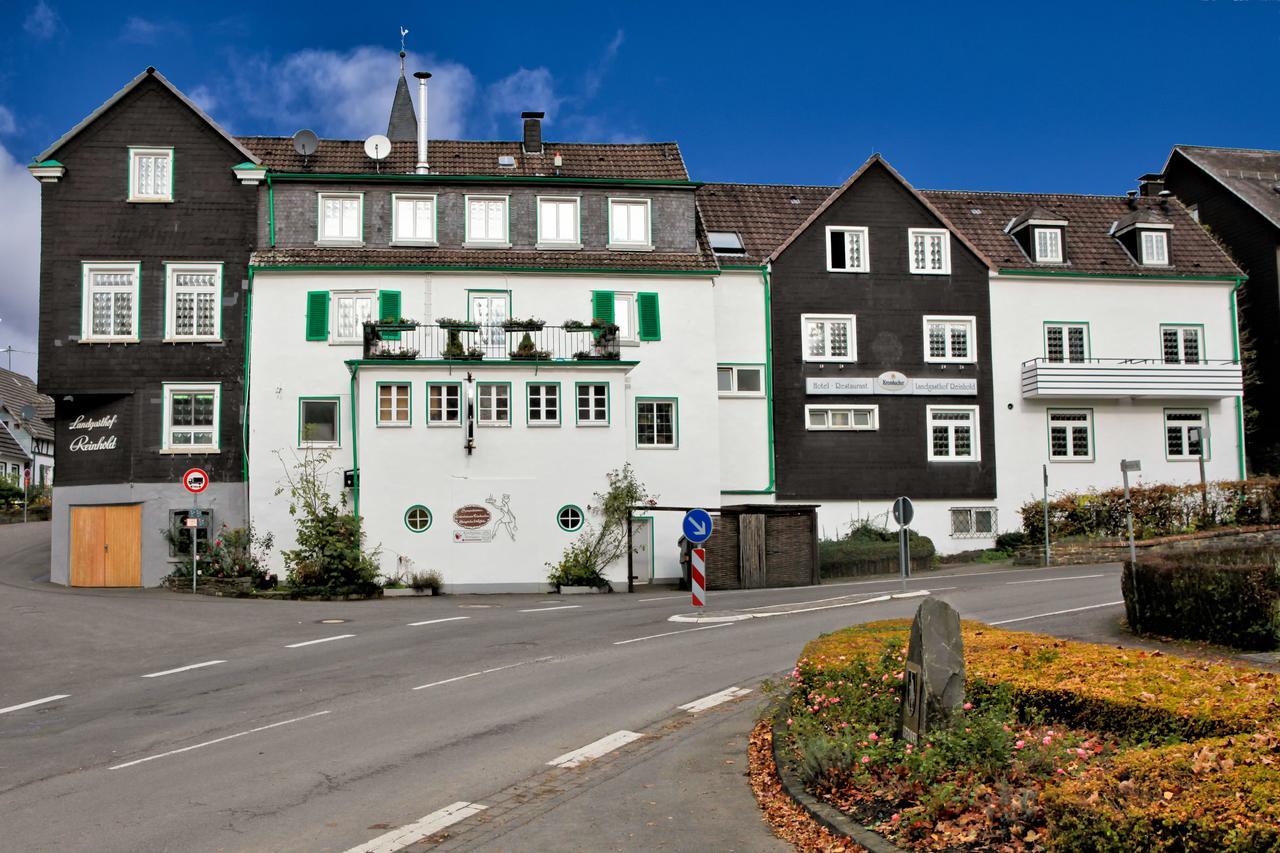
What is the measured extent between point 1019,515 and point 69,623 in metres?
27.9

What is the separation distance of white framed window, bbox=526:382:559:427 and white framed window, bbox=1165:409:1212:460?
2118 centimetres

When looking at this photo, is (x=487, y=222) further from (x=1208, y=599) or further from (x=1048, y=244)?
(x=1208, y=599)

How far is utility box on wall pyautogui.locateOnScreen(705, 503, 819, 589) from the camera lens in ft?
100

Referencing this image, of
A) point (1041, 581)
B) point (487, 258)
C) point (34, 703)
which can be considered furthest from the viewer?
point (487, 258)

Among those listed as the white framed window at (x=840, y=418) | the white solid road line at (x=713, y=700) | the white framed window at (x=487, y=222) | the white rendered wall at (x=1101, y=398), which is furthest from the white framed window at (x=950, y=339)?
the white solid road line at (x=713, y=700)

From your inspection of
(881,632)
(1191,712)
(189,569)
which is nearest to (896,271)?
(189,569)

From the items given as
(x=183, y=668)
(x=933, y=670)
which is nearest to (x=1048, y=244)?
(x=183, y=668)

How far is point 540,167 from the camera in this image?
36656 mm

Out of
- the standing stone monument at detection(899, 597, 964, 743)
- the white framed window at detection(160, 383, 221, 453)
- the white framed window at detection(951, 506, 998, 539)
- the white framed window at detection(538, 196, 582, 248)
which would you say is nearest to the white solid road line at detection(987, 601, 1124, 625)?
the standing stone monument at detection(899, 597, 964, 743)

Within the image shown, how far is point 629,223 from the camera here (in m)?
35.7

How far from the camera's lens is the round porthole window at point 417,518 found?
31.3m

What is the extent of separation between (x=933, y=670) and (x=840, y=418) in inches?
1157

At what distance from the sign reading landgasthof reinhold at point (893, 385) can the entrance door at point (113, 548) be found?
800 inches

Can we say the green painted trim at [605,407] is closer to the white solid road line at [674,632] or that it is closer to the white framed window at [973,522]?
the white solid road line at [674,632]
